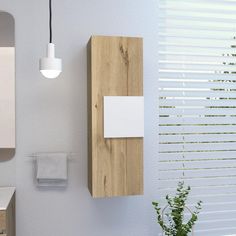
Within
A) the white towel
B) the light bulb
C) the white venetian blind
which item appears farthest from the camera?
the white venetian blind

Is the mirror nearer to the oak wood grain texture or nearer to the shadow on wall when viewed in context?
the shadow on wall

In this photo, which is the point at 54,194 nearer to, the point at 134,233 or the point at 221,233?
the point at 134,233

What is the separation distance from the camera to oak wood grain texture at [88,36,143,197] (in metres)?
1.81

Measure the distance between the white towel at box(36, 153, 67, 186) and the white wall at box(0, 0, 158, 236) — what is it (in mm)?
87

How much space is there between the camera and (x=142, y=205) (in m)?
2.16

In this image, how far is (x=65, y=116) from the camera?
6.71ft

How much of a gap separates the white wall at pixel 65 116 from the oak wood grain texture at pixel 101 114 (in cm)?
26

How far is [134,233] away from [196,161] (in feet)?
2.27

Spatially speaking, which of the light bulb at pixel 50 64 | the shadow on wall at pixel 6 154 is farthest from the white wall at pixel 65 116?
the light bulb at pixel 50 64

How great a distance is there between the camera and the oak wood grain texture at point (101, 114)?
1813 millimetres

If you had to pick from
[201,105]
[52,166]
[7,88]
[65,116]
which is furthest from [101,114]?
[201,105]

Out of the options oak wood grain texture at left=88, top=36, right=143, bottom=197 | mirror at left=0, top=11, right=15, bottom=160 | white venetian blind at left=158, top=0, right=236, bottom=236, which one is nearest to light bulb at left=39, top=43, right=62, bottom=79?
oak wood grain texture at left=88, top=36, right=143, bottom=197

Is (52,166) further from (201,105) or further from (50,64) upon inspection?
(201,105)

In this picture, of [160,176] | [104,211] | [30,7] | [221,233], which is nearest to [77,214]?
[104,211]
